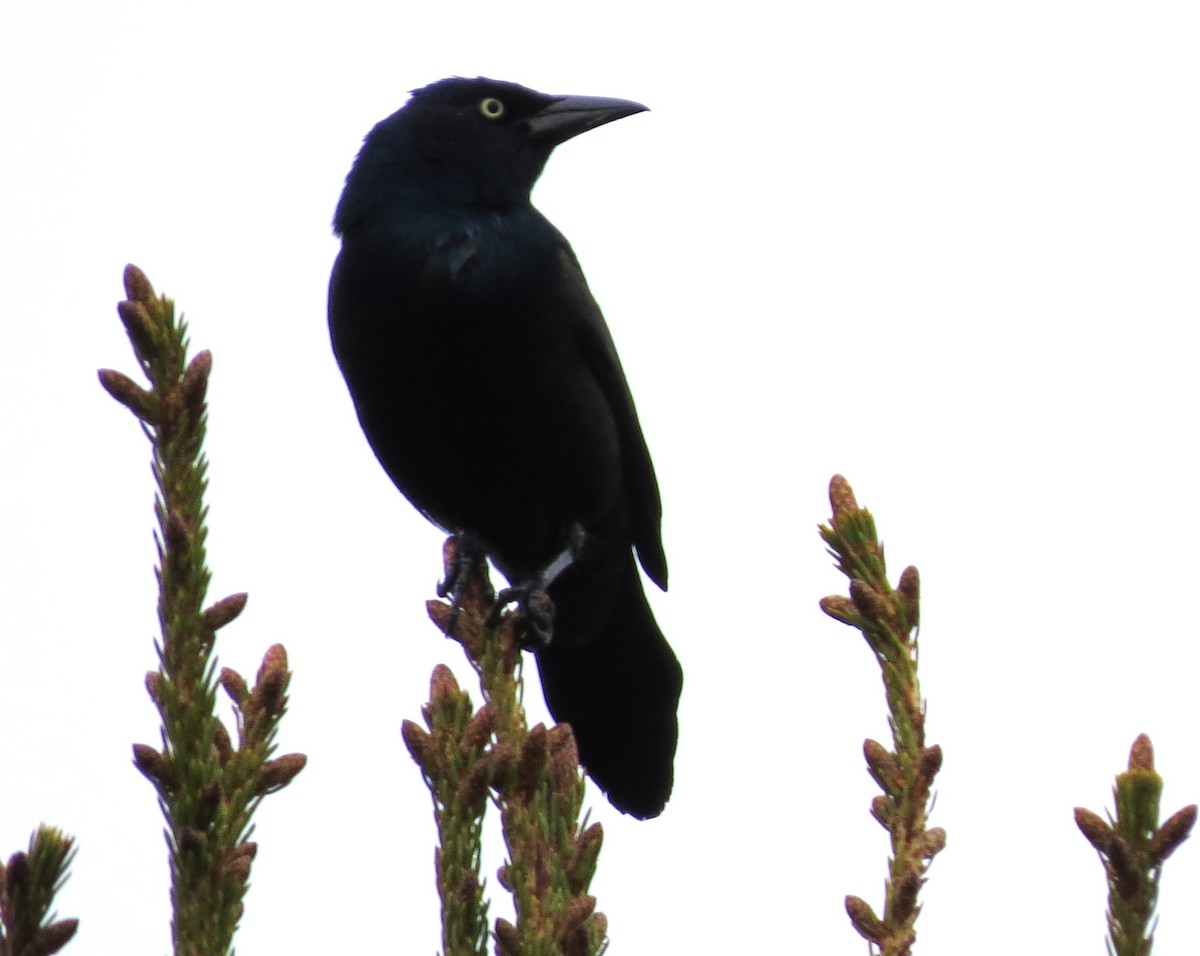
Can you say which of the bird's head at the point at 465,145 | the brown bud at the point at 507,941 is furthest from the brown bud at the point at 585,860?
the bird's head at the point at 465,145

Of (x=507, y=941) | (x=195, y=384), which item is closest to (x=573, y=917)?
(x=507, y=941)

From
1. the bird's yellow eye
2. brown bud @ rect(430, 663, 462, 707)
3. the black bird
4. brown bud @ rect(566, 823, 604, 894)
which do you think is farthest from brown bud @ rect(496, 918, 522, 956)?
the bird's yellow eye

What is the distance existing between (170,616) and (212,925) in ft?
1.32

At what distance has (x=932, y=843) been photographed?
1.87m

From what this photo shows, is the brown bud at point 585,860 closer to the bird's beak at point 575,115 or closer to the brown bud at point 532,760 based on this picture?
the brown bud at point 532,760

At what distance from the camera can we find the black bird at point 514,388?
4.57m

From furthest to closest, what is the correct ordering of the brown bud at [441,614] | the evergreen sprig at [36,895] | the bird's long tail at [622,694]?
the bird's long tail at [622,694], the brown bud at [441,614], the evergreen sprig at [36,895]

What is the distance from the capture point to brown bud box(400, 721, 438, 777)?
202 cm

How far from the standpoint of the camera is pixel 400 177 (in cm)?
507

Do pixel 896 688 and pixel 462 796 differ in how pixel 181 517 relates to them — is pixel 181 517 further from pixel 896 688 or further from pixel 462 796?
pixel 896 688

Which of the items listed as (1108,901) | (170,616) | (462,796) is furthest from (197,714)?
(1108,901)

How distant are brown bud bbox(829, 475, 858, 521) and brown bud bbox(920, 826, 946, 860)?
438 mm

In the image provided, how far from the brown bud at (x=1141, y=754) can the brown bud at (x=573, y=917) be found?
616 millimetres

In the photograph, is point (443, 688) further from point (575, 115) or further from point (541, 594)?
point (575, 115)
